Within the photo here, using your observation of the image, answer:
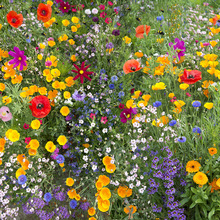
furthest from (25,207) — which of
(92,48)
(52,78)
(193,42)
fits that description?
(193,42)

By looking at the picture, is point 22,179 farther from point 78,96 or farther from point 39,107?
point 78,96

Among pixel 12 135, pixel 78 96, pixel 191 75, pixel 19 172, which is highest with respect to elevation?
pixel 191 75

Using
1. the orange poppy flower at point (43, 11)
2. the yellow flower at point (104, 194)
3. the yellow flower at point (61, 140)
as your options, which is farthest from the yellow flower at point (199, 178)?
the orange poppy flower at point (43, 11)

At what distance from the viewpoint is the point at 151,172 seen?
183cm

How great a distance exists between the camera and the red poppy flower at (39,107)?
192 cm

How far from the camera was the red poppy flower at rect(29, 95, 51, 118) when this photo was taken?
75.4 inches

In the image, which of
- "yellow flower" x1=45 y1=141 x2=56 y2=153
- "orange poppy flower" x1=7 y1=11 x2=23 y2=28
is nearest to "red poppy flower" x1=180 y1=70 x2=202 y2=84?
"yellow flower" x1=45 y1=141 x2=56 y2=153

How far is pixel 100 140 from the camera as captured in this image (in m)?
2.03

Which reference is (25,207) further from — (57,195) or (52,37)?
(52,37)

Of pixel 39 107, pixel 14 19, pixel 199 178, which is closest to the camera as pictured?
pixel 199 178

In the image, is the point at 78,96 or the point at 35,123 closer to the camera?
the point at 35,123

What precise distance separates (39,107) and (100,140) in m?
0.59

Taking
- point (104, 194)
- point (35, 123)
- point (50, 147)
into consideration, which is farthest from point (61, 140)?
point (104, 194)

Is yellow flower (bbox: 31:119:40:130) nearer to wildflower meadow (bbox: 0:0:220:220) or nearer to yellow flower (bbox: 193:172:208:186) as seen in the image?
wildflower meadow (bbox: 0:0:220:220)
